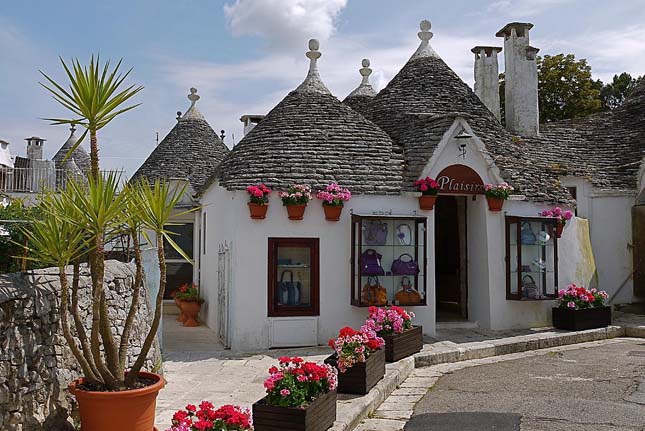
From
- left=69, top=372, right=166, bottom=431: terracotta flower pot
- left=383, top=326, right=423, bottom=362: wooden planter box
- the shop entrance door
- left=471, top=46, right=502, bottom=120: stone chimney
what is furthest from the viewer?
left=471, top=46, right=502, bottom=120: stone chimney

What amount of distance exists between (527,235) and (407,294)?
3.13 meters

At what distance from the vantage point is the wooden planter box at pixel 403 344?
32.3 feet

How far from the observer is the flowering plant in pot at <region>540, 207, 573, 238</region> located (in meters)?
13.3

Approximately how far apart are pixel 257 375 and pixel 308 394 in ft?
10.2

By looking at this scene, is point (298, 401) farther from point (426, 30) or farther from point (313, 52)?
point (426, 30)

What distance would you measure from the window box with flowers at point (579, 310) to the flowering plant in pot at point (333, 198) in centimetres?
527

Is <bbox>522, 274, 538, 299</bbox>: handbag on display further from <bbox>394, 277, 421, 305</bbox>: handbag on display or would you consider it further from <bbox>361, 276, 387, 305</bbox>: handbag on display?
<bbox>361, 276, 387, 305</bbox>: handbag on display

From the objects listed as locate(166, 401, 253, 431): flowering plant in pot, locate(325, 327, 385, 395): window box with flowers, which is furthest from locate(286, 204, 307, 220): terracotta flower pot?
locate(166, 401, 253, 431): flowering plant in pot

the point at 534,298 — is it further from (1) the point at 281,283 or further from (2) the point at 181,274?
(2) the point at 181,274

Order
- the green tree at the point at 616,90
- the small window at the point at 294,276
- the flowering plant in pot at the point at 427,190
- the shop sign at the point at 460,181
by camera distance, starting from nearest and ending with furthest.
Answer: the small window at the point at 294,276 → the flowering plant in pot at the point at 427,190 → the shop sign at the point at 460,181 → the green tree at the point at 616,90

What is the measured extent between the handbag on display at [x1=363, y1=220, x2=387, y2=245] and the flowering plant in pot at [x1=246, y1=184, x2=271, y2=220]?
6.33 feet

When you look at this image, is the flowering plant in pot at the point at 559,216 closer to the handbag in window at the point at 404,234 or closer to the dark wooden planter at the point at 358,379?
the handbag in window at the point at 404,234

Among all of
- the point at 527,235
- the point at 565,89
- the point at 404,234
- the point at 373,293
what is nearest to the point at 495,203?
the point at 527,235

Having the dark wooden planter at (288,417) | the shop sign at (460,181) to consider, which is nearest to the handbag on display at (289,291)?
the shop sign at (460,181)
